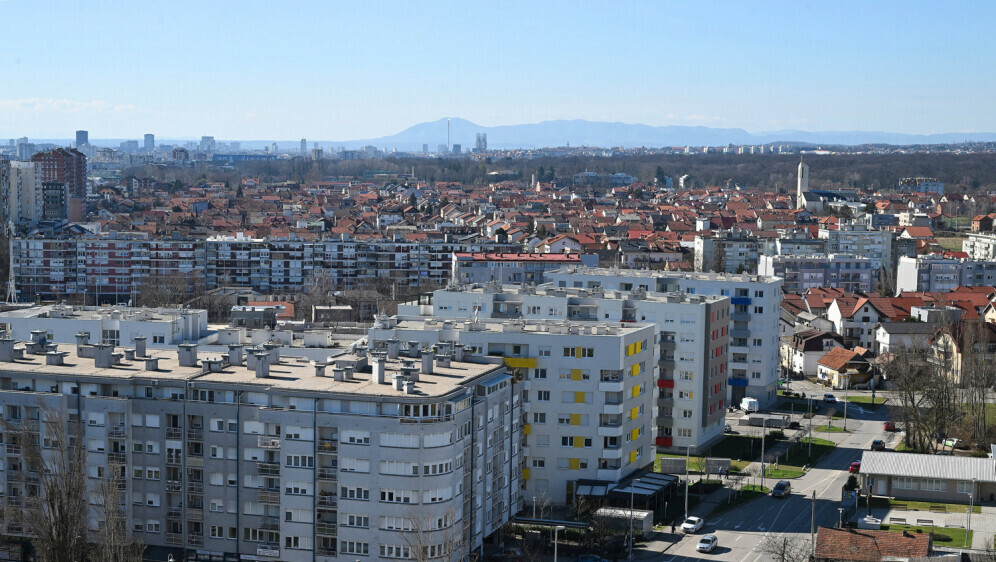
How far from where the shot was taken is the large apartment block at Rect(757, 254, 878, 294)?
48094 mm

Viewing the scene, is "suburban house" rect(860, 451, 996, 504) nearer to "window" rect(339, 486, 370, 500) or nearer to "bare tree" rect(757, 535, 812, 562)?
"bare tree" rect(757, 535, 812, 562)

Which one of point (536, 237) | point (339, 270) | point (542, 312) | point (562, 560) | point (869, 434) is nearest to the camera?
point (562, 560)

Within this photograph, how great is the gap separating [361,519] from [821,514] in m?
9.01

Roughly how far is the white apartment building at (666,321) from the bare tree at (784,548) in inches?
258

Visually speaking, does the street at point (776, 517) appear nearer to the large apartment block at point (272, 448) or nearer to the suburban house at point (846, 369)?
the large apartment block at point (272, 448)

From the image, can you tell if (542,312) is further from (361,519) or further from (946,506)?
(361,519)

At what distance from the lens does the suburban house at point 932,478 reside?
23141 mm

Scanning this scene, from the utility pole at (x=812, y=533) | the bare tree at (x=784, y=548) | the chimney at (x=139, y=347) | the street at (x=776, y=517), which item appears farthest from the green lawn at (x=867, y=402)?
the chimney at (x=139, y=347)

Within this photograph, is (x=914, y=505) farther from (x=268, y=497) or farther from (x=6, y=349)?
(x=6, y=349)

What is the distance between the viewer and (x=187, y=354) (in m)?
19.7

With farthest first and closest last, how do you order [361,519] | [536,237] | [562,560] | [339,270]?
[536,237] < [339,270] < [562,560] < [361,519]

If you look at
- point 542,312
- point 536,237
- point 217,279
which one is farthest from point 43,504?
point 536,237

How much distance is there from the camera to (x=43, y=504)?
18.0 meters

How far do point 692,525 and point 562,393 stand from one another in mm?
3154
